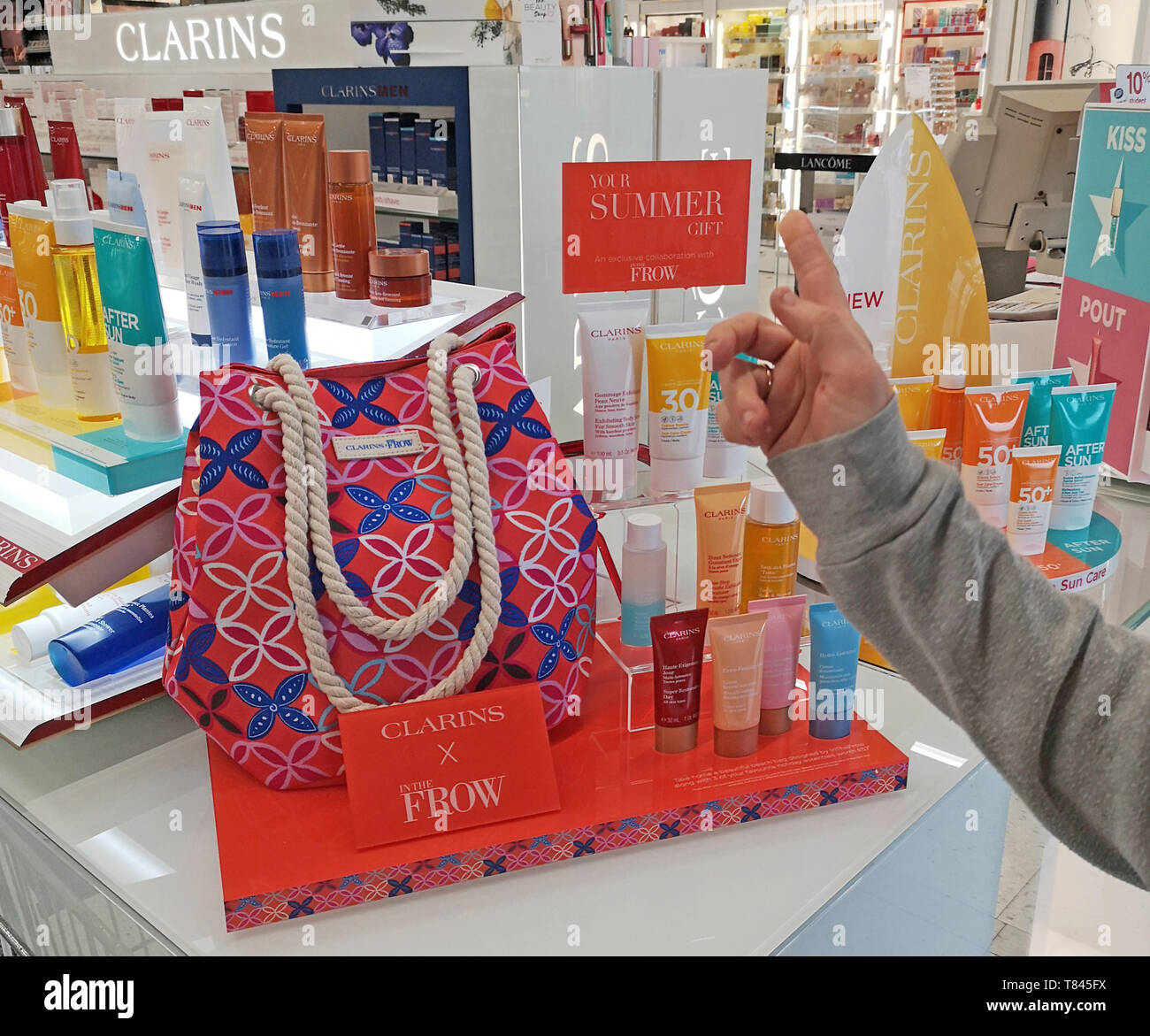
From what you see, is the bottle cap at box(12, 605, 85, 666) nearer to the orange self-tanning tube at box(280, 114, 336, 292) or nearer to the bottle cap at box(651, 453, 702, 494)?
the orange self-tanning tube at box(280, 114, 336, 292)

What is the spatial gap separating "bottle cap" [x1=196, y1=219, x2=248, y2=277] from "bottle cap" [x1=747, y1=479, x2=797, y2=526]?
54cm

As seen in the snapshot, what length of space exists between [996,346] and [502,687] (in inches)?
42.0

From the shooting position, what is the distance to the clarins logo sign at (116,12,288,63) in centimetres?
339

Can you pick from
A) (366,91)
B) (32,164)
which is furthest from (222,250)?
(366,91)

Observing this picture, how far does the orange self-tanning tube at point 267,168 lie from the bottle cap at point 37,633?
21.3 inches

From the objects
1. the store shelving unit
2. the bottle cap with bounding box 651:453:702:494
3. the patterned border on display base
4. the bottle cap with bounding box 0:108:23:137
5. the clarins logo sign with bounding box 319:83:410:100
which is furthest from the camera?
the store shelving unit

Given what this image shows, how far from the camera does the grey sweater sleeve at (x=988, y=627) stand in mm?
599

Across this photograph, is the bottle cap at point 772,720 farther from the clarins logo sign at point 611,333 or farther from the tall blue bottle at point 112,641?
the tall blue bottle at point 112,641

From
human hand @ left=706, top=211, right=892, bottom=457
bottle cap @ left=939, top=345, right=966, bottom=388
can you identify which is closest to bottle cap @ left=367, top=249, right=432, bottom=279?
human hand @ left=706, top=211, right=892, bottom=457

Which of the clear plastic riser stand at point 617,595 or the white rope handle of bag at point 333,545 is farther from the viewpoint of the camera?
the clear plastic riser stand at point 617,595

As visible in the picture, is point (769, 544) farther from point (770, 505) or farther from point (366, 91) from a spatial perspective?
point (366, 91)

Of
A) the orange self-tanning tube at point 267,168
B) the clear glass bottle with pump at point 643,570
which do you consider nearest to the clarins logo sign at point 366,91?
the orange self-tanning tube at point 267,168

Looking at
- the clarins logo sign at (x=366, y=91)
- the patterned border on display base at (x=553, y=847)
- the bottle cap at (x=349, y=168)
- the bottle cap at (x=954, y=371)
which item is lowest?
the patterned border on display base at (x=553, y=847)
